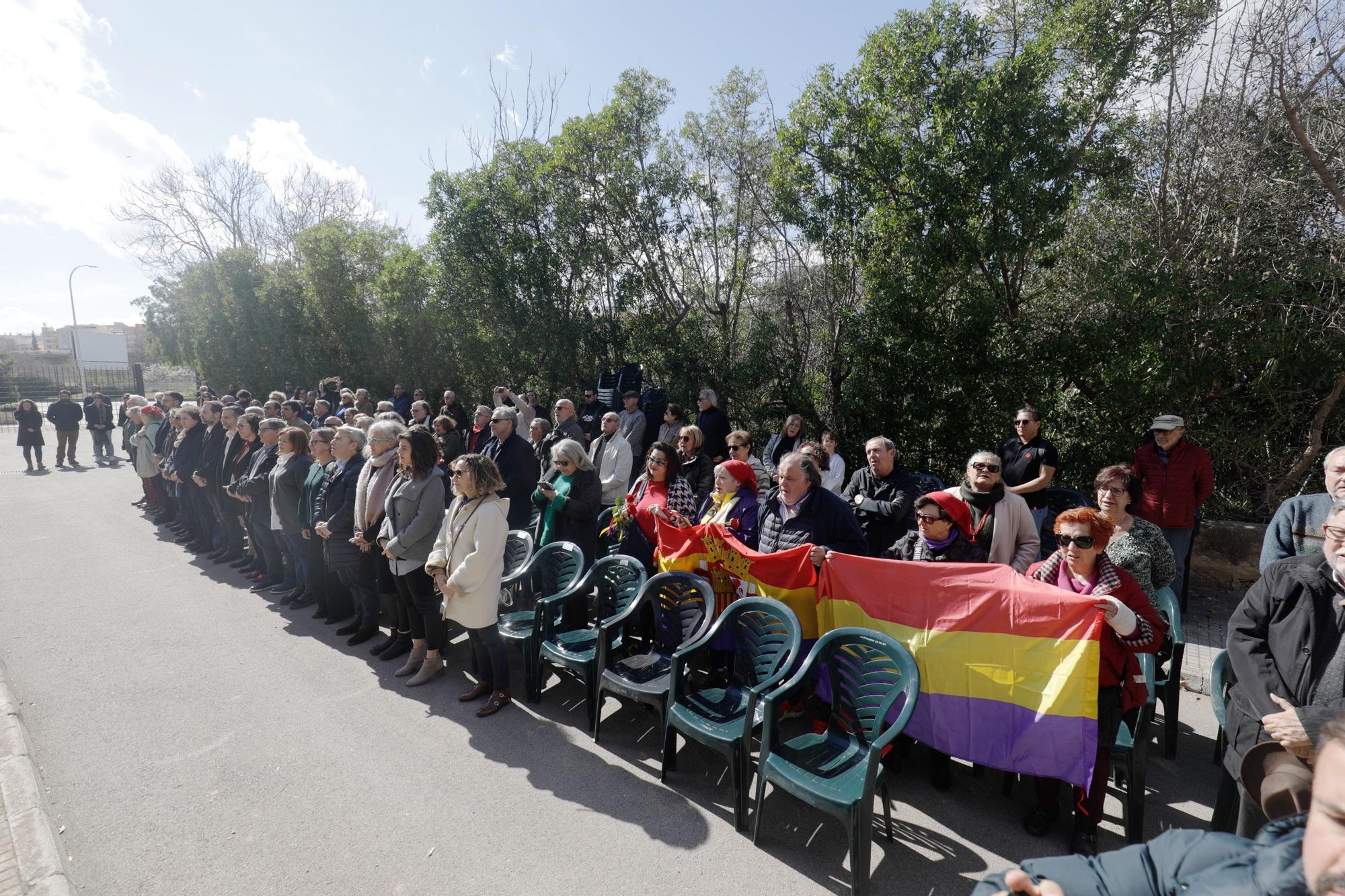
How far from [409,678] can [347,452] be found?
2263mm

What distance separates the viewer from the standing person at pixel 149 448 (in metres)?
10.9

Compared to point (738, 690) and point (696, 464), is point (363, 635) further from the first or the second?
point (738, 690)

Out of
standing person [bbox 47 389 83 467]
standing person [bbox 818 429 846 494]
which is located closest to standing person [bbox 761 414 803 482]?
standing person [bbox 818 429 846 494]

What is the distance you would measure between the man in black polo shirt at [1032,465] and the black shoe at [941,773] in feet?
11.3

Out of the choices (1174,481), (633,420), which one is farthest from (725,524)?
(633,420)

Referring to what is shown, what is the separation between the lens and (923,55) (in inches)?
321

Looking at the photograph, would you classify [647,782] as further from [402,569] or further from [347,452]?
[347,452]

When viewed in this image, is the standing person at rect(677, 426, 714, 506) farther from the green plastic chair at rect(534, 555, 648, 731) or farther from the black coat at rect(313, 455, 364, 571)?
the black coat at rect(313, 455, 364, 571)

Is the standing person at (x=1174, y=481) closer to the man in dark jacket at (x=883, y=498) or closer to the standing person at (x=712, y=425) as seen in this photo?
the man in dark jacket at (x=883, y=498)

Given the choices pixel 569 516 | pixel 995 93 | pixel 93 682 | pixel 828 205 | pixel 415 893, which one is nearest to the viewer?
pixel 415 893

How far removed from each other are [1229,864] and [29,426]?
2231 centimetres

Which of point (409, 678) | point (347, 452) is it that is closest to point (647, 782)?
point (409, 678)

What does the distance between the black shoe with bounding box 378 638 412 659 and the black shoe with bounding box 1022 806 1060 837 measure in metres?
4.89

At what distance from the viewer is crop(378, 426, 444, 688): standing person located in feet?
17.1
